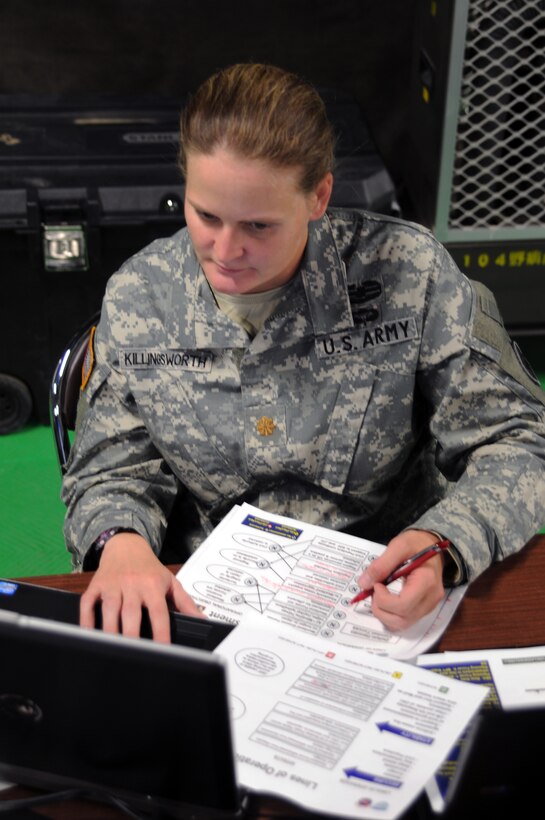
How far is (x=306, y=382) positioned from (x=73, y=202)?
124cm

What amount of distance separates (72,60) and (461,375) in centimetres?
197

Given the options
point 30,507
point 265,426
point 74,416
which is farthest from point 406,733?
point 30,507

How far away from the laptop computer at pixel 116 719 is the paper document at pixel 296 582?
0.26 m

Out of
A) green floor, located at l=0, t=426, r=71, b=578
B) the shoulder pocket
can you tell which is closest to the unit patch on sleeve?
the shoulder pocket

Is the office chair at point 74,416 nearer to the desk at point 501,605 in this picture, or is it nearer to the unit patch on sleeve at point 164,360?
the unit patch on sleeve at point 164,360

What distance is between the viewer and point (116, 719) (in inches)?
32.9

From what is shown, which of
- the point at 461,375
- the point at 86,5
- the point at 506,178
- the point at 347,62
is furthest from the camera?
the point at 347,62

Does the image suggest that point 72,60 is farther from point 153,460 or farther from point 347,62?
point 153,460

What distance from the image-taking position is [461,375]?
135cm

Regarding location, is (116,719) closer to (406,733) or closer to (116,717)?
(116,717)

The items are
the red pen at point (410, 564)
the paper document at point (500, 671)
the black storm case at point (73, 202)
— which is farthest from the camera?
the black storm case at point (73, 202)

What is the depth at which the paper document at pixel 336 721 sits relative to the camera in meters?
0.92

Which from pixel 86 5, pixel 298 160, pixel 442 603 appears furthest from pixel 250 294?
pixel 86 5

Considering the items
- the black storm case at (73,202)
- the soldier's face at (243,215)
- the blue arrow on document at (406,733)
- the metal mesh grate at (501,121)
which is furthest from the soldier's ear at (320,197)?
the metal mesh grate at (501,121)
